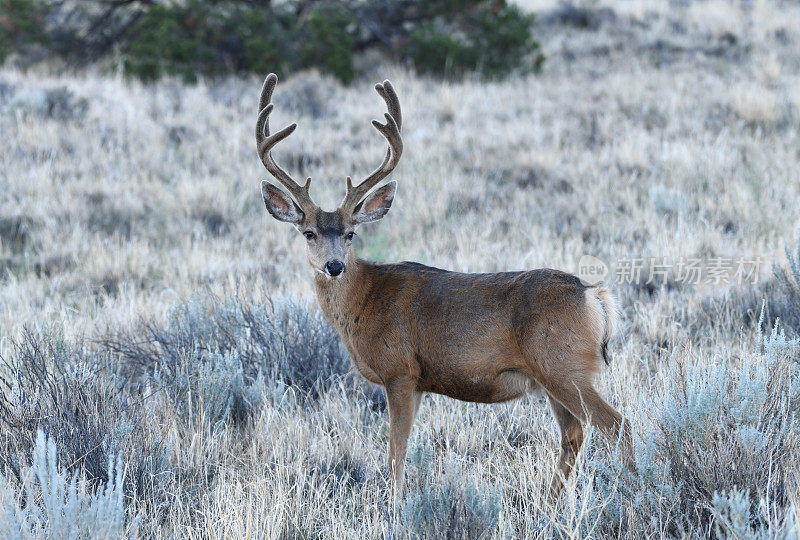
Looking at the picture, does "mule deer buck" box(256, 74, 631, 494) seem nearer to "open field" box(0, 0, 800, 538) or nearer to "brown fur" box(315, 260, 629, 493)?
"brown fur" box(315, 260, 629, 493)

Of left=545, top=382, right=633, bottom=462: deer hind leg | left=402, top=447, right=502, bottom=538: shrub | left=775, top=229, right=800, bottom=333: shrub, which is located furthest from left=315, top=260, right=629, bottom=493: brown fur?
left=775, top=229, right=800, bottom=333: shrub

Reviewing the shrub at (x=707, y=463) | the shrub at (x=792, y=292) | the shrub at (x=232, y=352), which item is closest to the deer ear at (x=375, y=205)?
the shrub at (x=232, y=352)

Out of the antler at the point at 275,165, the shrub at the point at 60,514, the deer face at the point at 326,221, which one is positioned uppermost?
the antler at the point at 275,165

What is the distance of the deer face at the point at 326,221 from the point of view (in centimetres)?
447

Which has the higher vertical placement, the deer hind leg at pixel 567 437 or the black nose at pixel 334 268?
the black nose at pixel 334 268

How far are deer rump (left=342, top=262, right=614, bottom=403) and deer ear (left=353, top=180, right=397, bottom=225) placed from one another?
2.14ft

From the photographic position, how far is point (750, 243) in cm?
710

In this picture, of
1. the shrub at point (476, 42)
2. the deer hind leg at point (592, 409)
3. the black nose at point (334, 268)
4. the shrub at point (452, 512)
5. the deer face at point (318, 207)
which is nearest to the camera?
the shrub at point (452, 512)

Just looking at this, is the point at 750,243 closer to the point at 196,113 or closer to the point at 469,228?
the point at 469,228

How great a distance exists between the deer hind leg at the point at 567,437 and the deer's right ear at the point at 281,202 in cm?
178

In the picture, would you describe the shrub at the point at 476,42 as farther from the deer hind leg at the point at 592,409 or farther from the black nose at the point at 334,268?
the deer hind leg at the point at 592,409

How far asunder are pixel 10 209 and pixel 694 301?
7138 mm

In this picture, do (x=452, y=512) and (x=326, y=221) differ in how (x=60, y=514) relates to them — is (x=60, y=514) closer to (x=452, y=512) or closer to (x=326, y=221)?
(x=452, y=512)

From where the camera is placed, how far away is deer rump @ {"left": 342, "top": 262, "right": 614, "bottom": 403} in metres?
3.77
